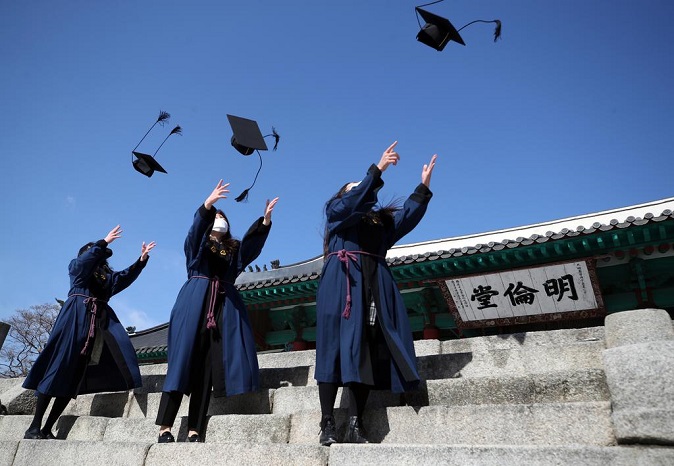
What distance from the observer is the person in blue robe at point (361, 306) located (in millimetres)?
3381

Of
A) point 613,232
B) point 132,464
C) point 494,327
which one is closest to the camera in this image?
point 132,464

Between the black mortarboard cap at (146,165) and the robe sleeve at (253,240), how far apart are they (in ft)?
6.08

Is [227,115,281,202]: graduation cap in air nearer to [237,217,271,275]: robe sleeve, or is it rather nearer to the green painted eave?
[237,217,271,275]: robe sleeve

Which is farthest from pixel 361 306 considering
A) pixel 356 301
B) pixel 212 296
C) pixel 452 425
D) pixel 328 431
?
pixel 212 296

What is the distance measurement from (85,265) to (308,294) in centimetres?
500

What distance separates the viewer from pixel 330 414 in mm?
3318

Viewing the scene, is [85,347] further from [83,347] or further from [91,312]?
[91,312]

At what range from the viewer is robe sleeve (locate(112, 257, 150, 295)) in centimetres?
564

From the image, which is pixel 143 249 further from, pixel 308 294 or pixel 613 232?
pixel 613 232

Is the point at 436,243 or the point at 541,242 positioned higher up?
the point at 436,243

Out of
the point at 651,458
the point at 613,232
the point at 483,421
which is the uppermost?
the point at 613,232

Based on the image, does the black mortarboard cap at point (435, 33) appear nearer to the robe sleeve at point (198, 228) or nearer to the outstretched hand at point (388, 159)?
the outstretched hand at point (388, 159)

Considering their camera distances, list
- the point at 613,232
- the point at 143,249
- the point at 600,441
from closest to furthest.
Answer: the point at 600,441
the point at 143,249
the point at 613,232

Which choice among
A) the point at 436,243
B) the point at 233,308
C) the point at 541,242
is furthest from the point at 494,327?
the point at 436,243
